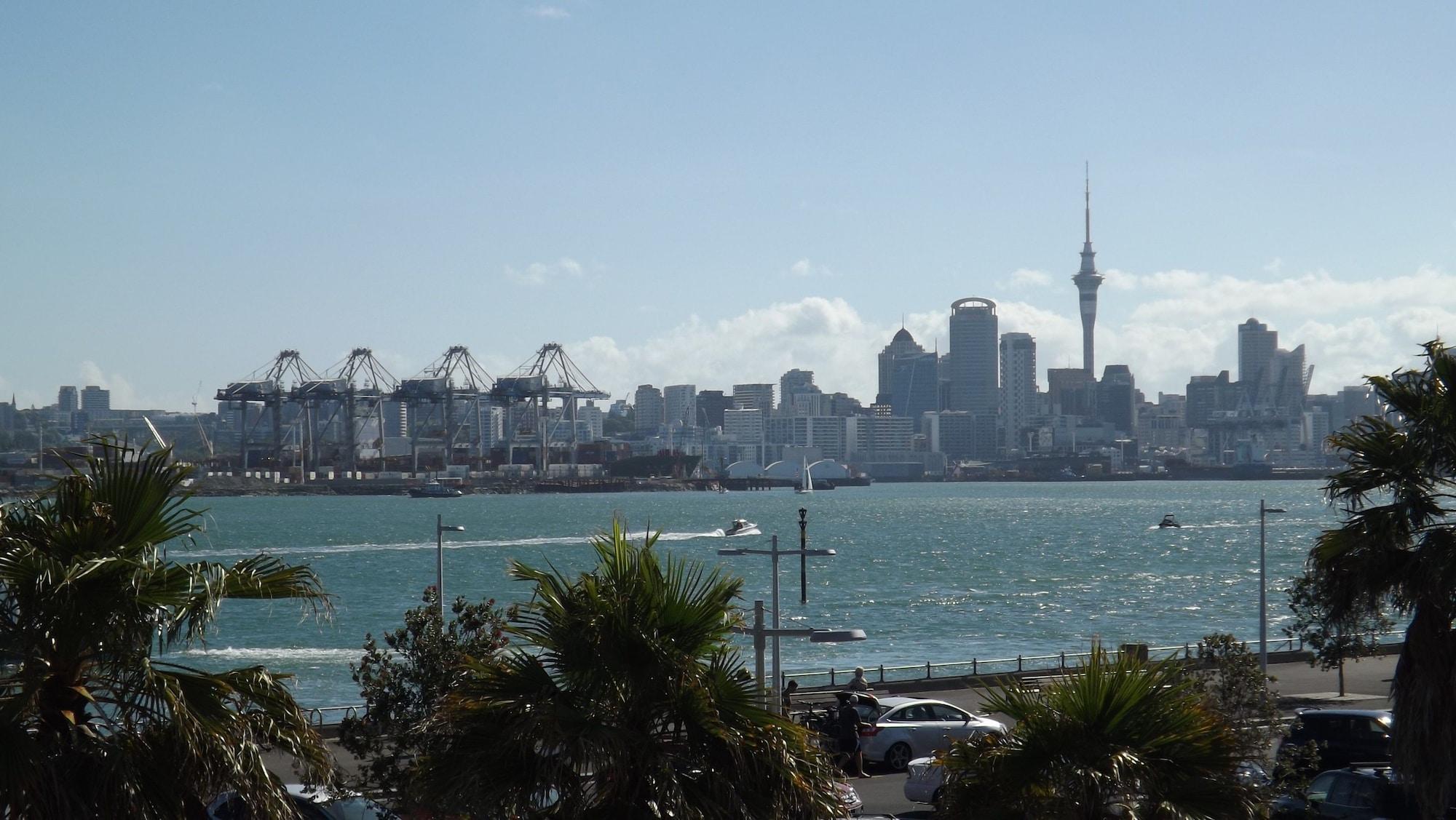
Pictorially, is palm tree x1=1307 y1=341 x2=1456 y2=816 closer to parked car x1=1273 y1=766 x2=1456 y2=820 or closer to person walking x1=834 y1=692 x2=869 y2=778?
parked car x1=1273 y1=766 x2=1456 y2=820

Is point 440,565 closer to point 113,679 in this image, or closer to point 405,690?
point 405,690

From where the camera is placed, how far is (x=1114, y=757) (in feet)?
19.4

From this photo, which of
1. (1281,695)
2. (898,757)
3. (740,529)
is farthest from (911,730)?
(740,529)

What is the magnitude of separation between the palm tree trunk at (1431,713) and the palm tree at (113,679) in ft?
20.3

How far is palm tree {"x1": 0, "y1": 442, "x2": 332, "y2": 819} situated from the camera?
16.4ft

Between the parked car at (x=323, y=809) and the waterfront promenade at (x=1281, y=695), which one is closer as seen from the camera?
the parked car at (x=323, y=809)

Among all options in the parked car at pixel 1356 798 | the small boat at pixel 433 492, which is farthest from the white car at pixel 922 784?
the small boat at pixel 433 492

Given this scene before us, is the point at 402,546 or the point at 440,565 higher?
the point at 440,565

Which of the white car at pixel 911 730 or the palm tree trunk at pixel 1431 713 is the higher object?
the palm tree trunk at pixel 1431 713

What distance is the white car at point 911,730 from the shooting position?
15.5 metres

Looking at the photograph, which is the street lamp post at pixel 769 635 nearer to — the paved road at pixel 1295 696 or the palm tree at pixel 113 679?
the paved road at pixel 1295 696

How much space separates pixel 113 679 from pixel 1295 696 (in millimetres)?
19392

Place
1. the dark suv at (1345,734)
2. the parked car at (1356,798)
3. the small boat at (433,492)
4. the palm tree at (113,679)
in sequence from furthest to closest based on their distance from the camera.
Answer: the small boat at (433,492)
the dark suv at (1345,734)
the parked car at (1356,798)
the palm tree at (113,679)

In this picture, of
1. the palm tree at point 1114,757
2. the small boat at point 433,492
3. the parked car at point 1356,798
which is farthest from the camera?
the small boat at point 433,492
